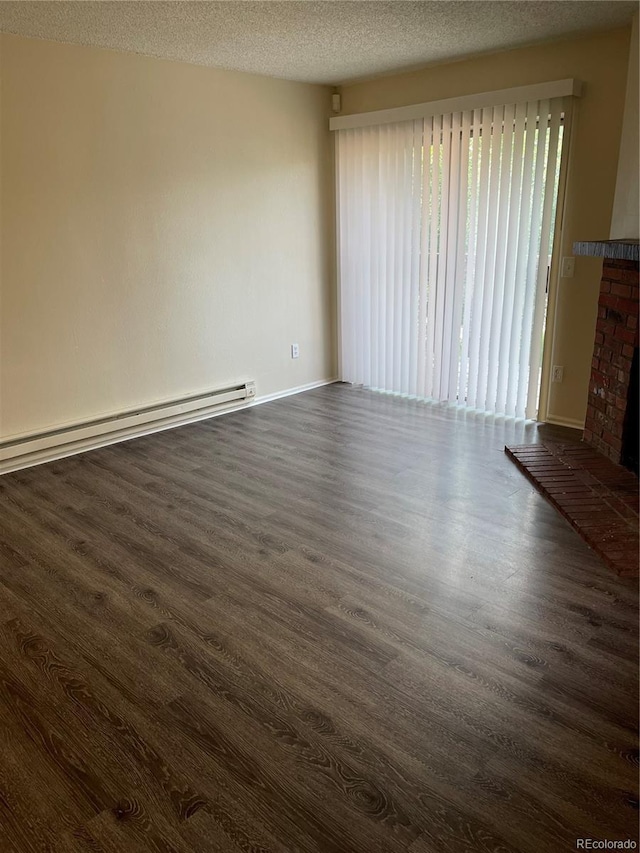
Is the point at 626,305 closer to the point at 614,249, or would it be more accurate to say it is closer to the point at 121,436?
the point at 614,249

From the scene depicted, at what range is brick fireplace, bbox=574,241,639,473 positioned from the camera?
3.46 metres

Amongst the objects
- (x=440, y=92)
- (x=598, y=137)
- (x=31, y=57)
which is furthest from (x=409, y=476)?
(x=31, y=57)

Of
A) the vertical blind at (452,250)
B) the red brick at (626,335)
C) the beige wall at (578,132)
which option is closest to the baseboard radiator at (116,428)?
the vertical blind at (452,250)

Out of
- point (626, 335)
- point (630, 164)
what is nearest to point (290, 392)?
point (626, 335)

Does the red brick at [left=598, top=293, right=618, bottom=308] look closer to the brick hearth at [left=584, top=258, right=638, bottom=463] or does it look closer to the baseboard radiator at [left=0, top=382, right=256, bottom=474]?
the brick hearth at [left=584, top=258, right=638, bottom=463]

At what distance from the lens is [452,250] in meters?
4.61

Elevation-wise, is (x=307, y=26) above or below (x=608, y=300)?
above

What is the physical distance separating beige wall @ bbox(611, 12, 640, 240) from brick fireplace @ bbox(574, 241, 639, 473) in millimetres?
202

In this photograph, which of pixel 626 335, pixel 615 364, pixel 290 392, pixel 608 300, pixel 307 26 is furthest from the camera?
pixel 290 392

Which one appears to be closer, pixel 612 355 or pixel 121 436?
pixel 612 355

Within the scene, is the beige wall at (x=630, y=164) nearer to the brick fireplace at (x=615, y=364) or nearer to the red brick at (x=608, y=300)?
the brick fireplace at (x=615, y=364)

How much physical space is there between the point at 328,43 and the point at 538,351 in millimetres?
2365

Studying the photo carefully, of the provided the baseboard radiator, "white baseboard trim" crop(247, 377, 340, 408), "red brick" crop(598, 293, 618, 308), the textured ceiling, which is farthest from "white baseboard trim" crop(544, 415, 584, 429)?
the textured ceiling

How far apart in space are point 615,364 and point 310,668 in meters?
2.61
